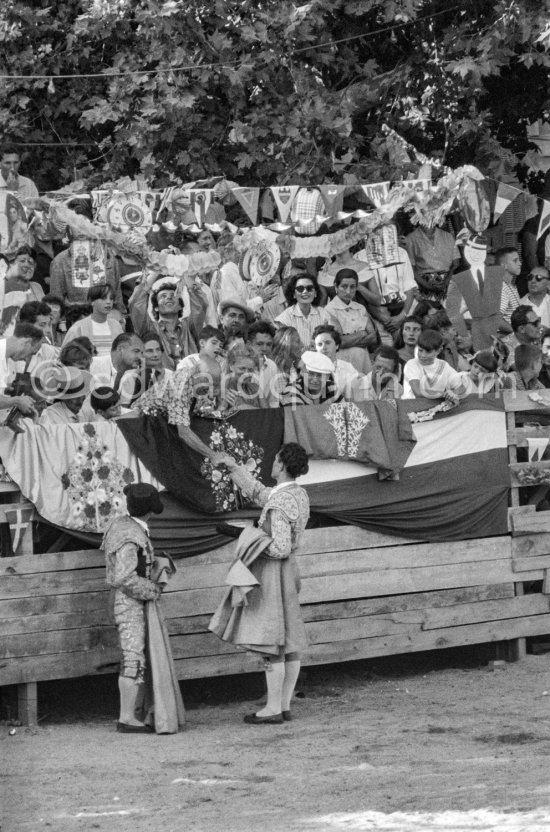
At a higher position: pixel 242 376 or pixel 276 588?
pixel 242 376

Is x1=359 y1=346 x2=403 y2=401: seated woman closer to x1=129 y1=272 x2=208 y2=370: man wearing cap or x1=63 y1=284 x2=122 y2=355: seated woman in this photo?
x1=129 y1=272 x2=208 y2=370: man wearing cap

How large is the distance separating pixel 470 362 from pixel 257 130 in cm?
437

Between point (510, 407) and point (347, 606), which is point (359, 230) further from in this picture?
point (347, 606)

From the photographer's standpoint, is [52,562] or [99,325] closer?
[52,562]

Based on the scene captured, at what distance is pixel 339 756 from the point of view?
7.91 metres

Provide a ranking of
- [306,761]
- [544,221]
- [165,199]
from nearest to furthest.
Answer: [306,761] < [165,199] < [544,221]

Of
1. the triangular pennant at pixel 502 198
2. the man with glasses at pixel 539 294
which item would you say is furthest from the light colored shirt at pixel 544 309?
the triangular pennant at pixel 502 198

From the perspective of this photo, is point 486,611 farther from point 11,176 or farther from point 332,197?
point 11,176

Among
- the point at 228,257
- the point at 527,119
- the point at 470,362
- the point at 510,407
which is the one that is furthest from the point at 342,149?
the point at 510,407

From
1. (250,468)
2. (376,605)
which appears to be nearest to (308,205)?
(250,468)

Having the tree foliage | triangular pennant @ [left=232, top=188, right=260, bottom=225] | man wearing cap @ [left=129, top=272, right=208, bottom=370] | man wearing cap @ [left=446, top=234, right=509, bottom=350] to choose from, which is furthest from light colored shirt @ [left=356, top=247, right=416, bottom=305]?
man wearing cap @ [left=129, top=272, right=208, bottom=370]

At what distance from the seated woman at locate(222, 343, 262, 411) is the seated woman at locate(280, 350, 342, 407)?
0.86 ft

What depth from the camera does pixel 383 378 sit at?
1030 cm

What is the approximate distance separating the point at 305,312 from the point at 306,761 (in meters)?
4.37
